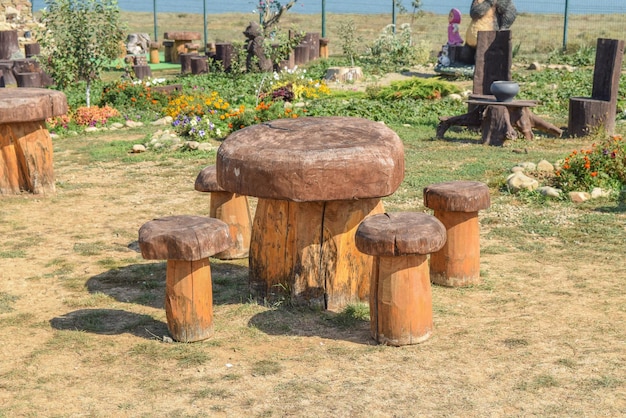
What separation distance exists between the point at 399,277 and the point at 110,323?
1.83 meters

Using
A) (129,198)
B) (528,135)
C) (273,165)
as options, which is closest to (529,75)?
(528,135)

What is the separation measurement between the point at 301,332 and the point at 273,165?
1.00 metres

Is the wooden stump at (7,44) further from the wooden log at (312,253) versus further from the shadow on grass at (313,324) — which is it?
the shadow on grass at (313,324)

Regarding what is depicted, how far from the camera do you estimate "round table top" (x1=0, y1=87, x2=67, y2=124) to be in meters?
8.44

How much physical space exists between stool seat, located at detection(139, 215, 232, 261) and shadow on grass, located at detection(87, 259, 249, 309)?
2.88ft

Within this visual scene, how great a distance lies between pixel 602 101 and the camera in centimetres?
1177

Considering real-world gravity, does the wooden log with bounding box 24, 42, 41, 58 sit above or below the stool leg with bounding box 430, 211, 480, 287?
above

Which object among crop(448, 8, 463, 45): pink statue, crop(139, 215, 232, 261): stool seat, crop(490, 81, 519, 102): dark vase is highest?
crop(448, 8, 463, 45): pink statue

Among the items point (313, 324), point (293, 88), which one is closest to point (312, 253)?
point (313, 324)

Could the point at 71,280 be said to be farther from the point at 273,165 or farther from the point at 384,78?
the point at 384,78

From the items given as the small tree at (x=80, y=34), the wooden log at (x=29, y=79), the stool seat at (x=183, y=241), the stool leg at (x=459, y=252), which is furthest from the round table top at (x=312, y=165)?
the wooden log at (x=29, y=79)

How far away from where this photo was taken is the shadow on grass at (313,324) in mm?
5266

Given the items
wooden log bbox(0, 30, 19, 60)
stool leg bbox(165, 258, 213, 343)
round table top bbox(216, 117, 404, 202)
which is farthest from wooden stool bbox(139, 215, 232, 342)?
wooden log bbox(0, 30, 19, 60)

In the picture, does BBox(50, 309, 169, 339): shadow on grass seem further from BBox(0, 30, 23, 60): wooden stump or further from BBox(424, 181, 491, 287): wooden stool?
BBox(0, 30, 23, 60): wooden stump
